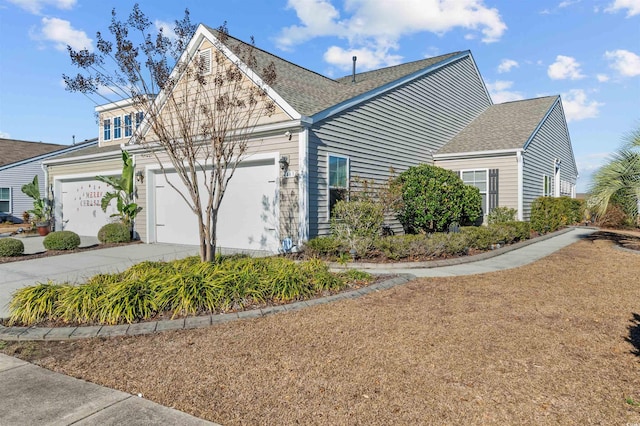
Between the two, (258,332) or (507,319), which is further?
(507,319)

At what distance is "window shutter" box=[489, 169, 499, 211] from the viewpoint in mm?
13570

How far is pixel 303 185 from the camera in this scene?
9.08 metres

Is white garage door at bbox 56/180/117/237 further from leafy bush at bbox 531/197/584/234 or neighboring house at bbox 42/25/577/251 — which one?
leafy bush at bbox 531/197/584/234

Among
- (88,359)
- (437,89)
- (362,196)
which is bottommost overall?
(88,359)

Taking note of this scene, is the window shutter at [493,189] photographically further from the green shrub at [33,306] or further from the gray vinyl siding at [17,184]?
the gray vinyl siding at [17,184]

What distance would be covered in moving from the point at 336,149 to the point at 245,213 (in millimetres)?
3091

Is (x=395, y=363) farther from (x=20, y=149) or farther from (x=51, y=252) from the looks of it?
(x=20, y=149)

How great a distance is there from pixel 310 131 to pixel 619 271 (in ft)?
23.6

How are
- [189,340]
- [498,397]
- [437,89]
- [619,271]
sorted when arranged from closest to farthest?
[498,397] < [189,340] < [619,271] < [437,89]

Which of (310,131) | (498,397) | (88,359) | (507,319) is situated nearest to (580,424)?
(498,397)

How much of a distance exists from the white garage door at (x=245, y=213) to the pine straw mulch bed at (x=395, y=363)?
5.15 m

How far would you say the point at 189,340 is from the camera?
4.02m

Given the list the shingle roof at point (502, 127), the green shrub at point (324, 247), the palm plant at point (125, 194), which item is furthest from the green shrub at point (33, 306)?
the shingle roof at point (502, 127)

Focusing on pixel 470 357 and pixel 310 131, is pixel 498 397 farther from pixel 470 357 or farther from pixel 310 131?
pixel 310 131
